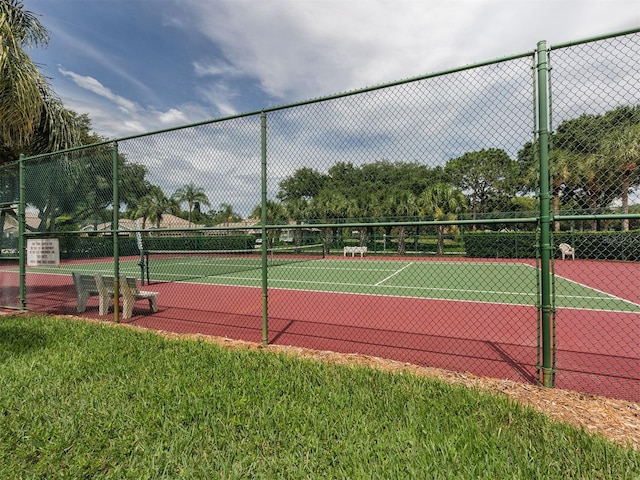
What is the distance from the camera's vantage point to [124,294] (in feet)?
22.0

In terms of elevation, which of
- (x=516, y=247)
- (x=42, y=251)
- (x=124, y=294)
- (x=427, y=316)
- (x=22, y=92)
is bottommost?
(x=427, y=316)

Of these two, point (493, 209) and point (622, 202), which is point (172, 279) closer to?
point (493, 209)

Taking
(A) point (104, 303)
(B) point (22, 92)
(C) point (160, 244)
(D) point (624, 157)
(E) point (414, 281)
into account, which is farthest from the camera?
(E) point (414, 281)

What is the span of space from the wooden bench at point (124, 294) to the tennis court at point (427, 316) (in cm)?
25

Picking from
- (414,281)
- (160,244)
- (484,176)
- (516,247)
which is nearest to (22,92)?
(160,244)

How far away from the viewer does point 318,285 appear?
1158 cm

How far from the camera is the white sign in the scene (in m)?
6.94

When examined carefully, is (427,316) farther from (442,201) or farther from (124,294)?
(124,294)

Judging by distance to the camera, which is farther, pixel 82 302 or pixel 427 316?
pixel 82 302

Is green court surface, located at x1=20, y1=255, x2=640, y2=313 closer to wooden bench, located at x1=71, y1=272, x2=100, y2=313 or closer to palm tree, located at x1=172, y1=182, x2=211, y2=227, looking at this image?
wooden bench, located at x1=71, y1=272, x2=100, y2=313

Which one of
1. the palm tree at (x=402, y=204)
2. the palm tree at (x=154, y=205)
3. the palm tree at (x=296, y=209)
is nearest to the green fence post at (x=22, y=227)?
the palm tree at (x=154, y=205)

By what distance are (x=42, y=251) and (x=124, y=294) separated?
77.9 inches

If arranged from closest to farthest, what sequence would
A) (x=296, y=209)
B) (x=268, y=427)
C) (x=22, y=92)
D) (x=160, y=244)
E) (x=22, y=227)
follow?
(x=268, y=427)
(x=296, y=209)
(x=22, y=92)
(x=22, y=227)
(x=160, y=244)

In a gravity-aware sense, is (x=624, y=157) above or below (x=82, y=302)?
above
